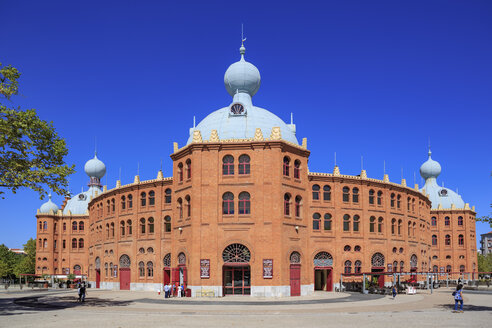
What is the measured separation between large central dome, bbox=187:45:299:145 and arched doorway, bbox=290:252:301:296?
1200cm

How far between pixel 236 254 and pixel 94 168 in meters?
58.9

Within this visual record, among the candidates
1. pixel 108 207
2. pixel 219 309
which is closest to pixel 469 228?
pixel 108 207

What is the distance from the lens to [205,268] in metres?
47.7

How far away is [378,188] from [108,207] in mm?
34862

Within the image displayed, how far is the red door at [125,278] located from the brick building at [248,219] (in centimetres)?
14

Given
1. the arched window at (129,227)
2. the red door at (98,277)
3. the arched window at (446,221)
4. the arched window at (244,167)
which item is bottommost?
the red door at (98,277)

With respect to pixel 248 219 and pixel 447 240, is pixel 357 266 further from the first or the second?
pixel 447 240

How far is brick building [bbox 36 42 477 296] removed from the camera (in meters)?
48.2

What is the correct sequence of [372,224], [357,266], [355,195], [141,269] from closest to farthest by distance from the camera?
[357,266], [355,195], [372,224], [141,269]

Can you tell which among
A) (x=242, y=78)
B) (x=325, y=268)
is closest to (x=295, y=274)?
(x=325, y=268)

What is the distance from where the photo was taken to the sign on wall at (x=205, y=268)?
47578 mm

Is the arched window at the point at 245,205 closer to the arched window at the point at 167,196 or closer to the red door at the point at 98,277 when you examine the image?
the arched window at the point at 167,196

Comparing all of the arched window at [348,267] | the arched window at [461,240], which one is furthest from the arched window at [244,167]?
the arched window at [461,240]

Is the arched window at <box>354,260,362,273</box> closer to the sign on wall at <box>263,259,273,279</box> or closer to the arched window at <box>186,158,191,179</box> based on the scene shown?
the sign on wall at <box>263,259,273,279</box>
